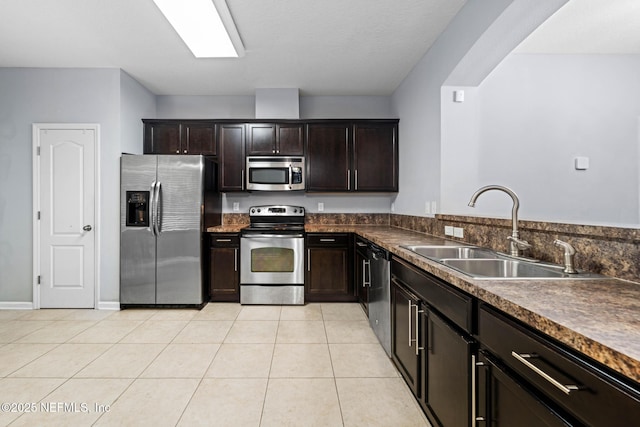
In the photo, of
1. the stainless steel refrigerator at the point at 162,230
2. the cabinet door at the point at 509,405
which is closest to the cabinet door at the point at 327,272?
the stainless steel refrigerator at the point at 162,230

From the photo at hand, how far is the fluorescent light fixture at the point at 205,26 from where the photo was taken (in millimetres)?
2342

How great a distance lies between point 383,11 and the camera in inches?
101

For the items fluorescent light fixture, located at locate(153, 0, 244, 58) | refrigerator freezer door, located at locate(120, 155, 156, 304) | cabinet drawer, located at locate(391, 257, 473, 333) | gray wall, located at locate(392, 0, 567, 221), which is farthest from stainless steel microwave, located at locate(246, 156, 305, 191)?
cabinet drawer, located at locate(391, 257, 473, 333)

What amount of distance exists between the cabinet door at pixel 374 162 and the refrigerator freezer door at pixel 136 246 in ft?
8.27

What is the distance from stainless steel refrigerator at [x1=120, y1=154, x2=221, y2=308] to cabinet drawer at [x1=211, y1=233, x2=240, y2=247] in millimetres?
209

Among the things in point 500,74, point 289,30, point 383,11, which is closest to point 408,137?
point 500,74

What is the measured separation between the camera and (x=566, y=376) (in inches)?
31.2

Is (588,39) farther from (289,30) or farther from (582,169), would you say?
(289,30)

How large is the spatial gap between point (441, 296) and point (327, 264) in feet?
8.07

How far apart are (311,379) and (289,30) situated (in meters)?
2.89

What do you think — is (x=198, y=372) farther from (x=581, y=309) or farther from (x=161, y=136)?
(x=161, y=136)

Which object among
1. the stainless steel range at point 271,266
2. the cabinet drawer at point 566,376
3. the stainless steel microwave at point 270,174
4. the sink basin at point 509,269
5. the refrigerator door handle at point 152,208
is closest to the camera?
the cabinet drawer at point 566,376

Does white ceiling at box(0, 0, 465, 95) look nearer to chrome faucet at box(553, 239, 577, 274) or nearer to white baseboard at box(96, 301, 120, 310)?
chrome faucet at box(553, 239, 577, 274)

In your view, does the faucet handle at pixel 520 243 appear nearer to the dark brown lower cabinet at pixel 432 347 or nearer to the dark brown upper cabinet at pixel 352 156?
the dark brown lower cabinet at pixel 432 347
